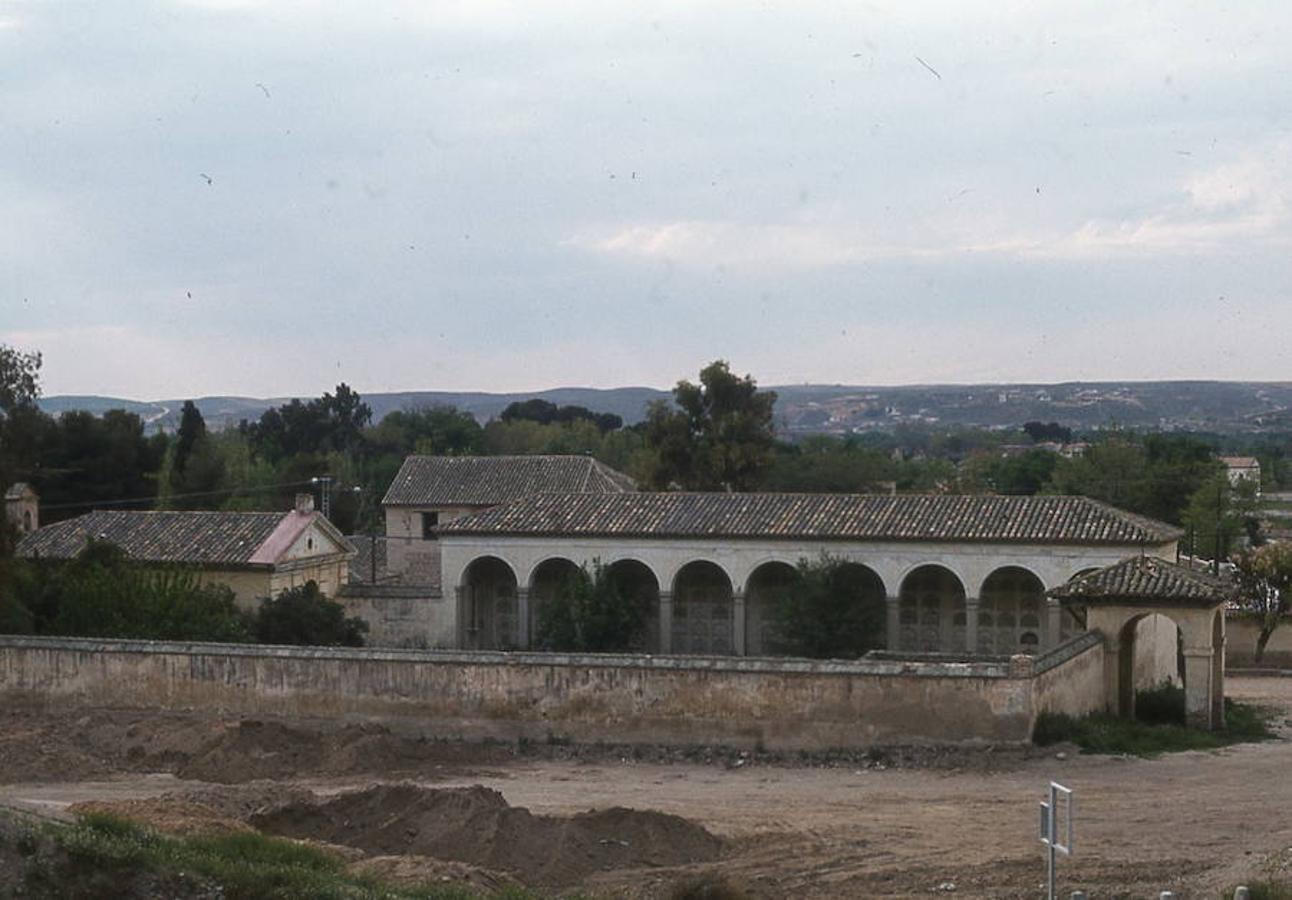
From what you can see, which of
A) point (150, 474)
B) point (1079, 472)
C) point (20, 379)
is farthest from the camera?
point (1079, 472)

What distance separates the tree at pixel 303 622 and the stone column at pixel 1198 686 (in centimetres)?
1750

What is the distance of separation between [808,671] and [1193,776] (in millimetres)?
5712

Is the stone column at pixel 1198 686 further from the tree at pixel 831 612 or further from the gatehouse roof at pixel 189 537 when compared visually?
the gatehouse roof at pixel 189 537

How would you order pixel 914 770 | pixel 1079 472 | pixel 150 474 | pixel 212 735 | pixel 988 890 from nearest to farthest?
pixel 988 890 → pixel 914 770 → pixel 212 735 → pixel 150 474 → pixel 1079 472

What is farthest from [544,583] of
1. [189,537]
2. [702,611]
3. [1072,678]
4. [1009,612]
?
[1072,678]

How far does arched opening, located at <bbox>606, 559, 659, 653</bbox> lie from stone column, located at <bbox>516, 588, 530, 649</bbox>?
2.37 m

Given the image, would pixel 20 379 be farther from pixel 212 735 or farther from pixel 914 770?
pixel 914 770

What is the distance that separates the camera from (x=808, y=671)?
25.1m

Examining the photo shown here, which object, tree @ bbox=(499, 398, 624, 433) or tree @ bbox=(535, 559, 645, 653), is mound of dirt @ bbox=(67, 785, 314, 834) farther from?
tree @ bbox=(499, 398, 624, 433)

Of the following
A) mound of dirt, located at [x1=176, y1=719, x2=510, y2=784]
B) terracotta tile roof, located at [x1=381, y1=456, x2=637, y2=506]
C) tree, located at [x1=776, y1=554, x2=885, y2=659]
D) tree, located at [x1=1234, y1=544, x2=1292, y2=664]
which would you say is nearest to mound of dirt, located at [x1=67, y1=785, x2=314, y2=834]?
mound of dirt, located at [x1=176, y1=719, x2=510, y2=784]

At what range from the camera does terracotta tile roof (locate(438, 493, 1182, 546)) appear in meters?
35.9

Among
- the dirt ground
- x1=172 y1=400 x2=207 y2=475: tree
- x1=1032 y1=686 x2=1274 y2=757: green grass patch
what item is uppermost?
x1=172 y1=400 x2=207 y2=475: tree

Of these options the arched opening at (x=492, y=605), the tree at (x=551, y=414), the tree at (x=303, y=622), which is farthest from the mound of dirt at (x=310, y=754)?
the tree at (x=551, y=414)

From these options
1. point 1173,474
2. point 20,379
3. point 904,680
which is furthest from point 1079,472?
point 904,680
